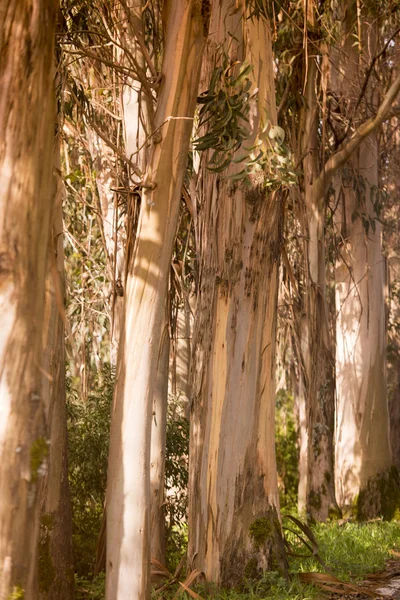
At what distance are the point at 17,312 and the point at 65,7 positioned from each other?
3.13 meters

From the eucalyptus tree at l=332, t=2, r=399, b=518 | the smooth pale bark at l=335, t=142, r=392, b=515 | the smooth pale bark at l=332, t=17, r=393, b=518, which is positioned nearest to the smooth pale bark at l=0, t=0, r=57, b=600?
the eucalyptus tree at l=332, t=2, r=399, b=518

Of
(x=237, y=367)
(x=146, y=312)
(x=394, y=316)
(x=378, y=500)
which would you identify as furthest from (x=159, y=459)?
(x=394, y=316)

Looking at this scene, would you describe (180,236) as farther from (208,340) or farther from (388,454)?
(388,454)

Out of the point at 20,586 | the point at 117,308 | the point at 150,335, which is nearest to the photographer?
the point at 20,586

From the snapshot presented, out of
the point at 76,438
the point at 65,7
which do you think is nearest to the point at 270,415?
the point at 76,438

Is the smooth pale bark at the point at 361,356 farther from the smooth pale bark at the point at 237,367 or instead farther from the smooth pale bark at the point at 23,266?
the smooth pale bark at the point at 23,266

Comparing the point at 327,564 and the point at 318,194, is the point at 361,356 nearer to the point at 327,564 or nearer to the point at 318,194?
the point at 318,194

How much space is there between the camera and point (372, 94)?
12.4m

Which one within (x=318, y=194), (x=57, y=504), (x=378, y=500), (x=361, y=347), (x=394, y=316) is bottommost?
(x=57, y=504)

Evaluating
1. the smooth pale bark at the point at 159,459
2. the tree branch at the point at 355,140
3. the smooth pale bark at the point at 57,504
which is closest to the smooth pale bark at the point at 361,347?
the tree branch at the point at 355,140

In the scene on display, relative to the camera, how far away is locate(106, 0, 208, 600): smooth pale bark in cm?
506

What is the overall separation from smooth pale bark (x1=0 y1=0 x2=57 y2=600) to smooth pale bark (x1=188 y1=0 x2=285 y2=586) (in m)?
2.92

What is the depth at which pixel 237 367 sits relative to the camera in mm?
6902

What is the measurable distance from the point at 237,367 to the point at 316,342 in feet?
14.2
